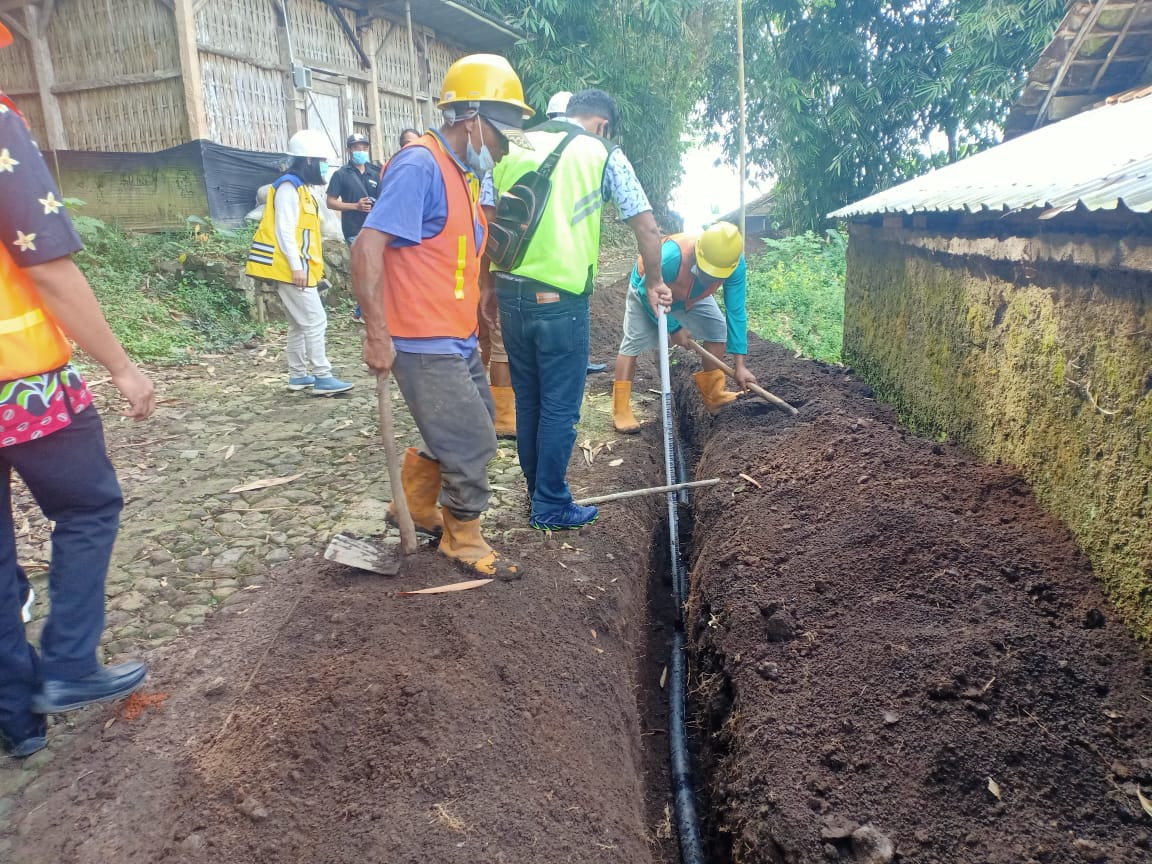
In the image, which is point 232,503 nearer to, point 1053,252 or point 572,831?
point 572,831

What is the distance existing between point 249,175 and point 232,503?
708 centimetres

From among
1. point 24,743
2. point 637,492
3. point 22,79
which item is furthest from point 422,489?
point 22,79

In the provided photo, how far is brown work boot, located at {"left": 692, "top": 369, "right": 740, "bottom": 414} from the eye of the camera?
6.16 meters

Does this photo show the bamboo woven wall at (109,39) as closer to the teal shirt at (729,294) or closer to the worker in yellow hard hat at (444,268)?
the teal shirt at (729,294)

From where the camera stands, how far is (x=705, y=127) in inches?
870

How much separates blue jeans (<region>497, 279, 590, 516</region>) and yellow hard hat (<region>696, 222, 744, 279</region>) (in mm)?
1956

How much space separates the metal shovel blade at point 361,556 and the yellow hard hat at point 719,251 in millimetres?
3231

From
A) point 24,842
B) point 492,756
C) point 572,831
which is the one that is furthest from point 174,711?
point 572,831

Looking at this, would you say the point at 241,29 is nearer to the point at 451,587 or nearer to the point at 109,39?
the point at 109,39

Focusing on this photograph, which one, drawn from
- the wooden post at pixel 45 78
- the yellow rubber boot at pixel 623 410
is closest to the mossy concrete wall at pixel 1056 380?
the yellow rubber boot at pixel 623 410

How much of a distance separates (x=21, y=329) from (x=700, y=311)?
480 cm

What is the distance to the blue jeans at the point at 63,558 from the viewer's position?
Answer: 236cm

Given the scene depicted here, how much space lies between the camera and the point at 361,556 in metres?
3.48

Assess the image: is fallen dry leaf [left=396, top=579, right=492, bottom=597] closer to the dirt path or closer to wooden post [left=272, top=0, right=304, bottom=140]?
the dirt path
